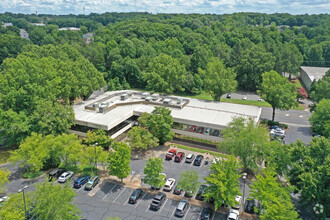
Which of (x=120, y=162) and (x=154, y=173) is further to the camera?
(x=120, y=162)

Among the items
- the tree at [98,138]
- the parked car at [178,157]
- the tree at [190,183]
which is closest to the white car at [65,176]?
the tree at [98,138]

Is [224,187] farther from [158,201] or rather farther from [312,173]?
[312,173]

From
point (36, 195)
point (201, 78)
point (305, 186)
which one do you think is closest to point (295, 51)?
point (201, 78)

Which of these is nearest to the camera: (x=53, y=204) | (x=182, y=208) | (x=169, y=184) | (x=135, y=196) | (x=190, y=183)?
(x=53, y=204)

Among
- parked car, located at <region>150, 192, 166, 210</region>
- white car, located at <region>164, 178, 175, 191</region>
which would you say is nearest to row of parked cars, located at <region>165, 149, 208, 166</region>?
white car, located at <region>164, 178, 175, 191</region>

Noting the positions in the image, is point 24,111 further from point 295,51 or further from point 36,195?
point 295,51

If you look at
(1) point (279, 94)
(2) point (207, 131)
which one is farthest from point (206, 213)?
(1) point (279, 94)

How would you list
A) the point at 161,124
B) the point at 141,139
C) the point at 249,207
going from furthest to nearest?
the point at 161,124 < the point at 141,139 < the point at 249,207

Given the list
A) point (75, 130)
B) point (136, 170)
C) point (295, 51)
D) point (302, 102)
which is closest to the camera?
point (136, 170)
